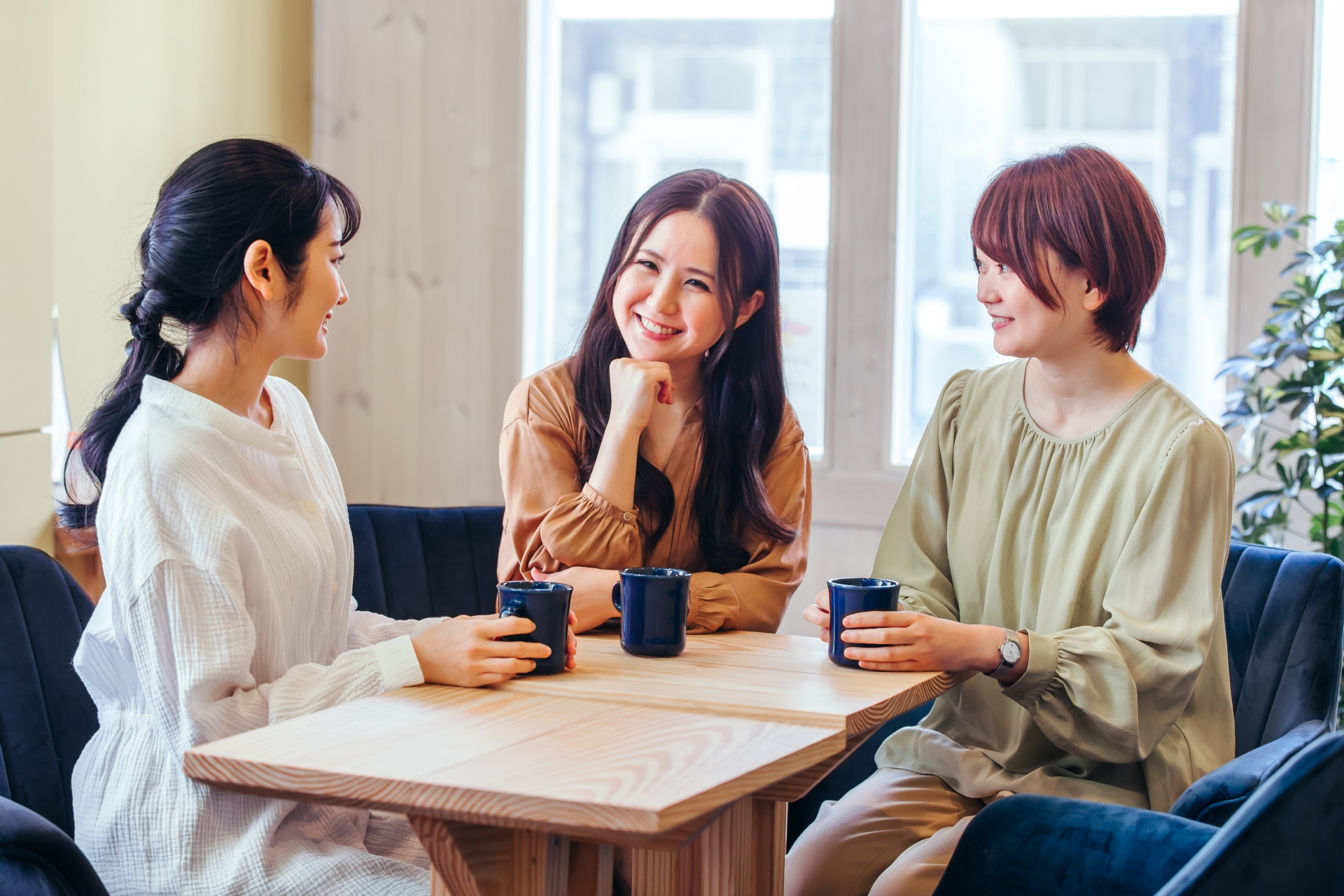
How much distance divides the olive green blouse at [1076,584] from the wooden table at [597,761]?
25 centimetres

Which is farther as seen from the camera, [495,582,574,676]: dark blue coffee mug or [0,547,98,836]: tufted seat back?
[0,547,98,836]: tufted seat back

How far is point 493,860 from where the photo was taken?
43.7 inches

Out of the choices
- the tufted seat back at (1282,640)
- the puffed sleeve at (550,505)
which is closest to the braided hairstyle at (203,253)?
the puffed sleeve at (550,505)

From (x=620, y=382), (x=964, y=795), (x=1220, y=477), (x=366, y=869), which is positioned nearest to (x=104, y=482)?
(x=366, y=869)

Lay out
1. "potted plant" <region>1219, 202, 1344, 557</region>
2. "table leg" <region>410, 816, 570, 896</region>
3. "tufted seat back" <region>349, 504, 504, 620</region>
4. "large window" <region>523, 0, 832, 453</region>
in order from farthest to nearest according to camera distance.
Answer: "large window" <region>523, 0, 832, 453</region> → "potted plant" <region>1219, 202, 1344, 557</region> → "tufted seat back" <region>349, 504, 504, 620</region> → "table leg" <region>410, 816, 570, 896</region>

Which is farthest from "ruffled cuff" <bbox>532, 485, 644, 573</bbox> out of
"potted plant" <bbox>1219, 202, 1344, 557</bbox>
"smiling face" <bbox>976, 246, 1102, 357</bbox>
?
"potted plant" <bbox>1219, 202, 1344, 557</bbox>

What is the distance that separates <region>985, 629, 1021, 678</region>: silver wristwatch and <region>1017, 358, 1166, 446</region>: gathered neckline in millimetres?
328

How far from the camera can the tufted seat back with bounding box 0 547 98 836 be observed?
4.80 ft

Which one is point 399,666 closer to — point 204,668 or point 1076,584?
point 204,668

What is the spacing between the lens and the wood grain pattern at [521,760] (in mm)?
846

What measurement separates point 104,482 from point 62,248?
125cm

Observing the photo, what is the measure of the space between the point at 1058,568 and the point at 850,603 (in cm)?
39

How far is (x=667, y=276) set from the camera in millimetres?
1678

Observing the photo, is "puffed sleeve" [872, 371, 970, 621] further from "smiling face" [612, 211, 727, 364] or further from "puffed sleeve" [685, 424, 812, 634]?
"smiling face" [612, 211, 727, 364]
